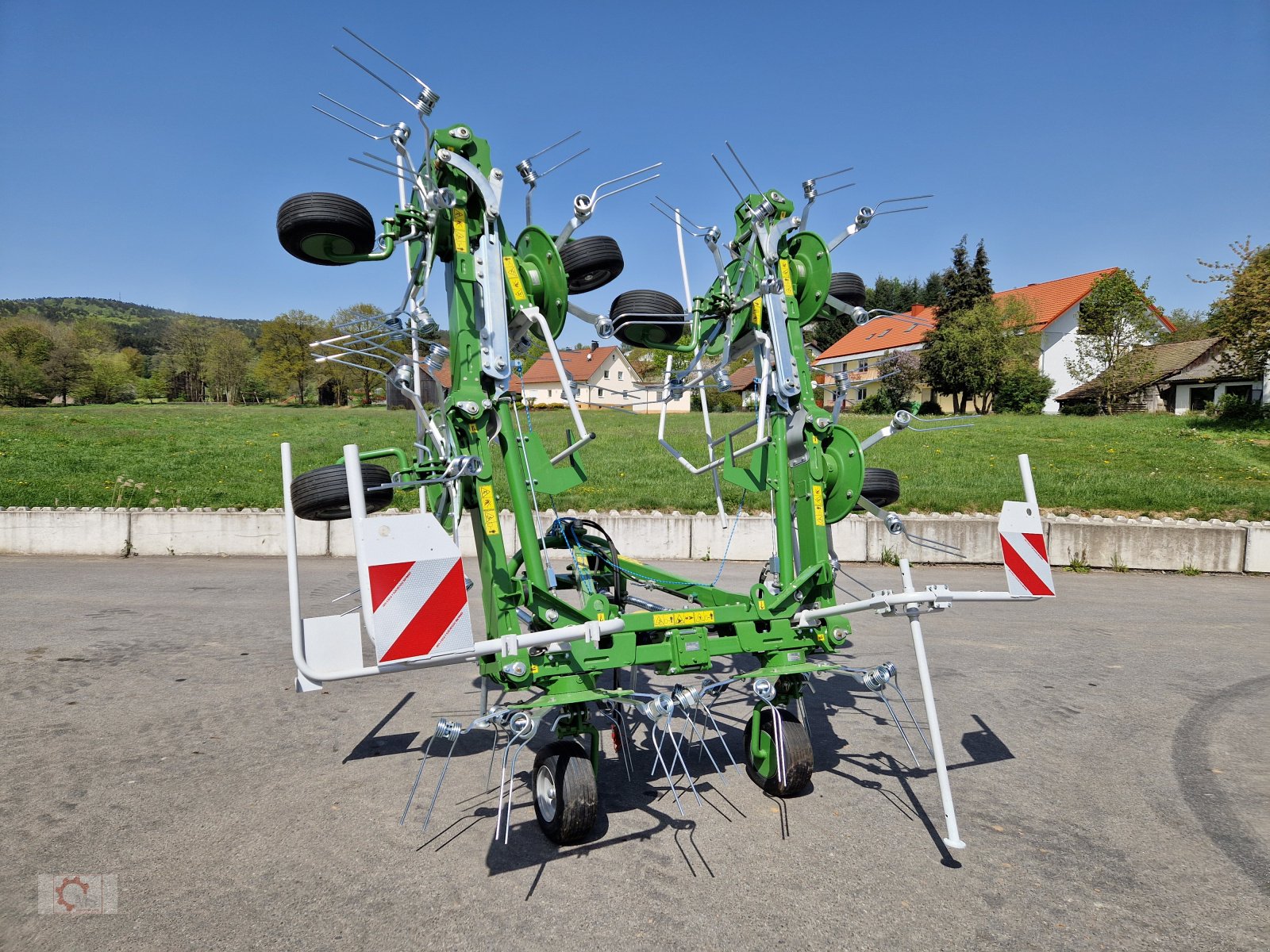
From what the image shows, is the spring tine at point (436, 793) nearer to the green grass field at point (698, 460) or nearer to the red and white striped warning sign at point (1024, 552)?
the red and white striped warning sign at point (1024, 552)

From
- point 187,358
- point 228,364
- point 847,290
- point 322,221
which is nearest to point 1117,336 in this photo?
point 847,290

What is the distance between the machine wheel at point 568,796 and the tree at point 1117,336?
1603 inches

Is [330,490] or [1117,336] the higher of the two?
[1117,336]

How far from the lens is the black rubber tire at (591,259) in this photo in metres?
5.11

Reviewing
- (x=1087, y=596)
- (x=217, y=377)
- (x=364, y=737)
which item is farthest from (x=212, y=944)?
(x=217, y=377)

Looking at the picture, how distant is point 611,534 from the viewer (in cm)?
1212

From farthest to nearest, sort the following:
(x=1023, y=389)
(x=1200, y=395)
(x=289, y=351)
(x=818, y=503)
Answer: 1. (x=289, y=351)
2. (x=1023, y=389)
3. (x=1200, y=395)
4. (x=818, y=503)

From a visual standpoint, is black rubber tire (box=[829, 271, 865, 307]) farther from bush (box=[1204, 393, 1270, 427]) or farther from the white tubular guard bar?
bush (box=[1204, 393, 1270, 427])

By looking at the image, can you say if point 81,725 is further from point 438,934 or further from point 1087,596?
point 1087,596

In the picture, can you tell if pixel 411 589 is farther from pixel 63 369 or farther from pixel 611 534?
pixel 63 369

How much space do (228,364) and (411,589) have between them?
87.4m

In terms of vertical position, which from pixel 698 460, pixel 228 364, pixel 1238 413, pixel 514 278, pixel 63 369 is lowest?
pixel 698 460

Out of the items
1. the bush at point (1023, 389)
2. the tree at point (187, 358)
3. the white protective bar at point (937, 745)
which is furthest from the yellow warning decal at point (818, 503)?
the tree at point (187, 358)

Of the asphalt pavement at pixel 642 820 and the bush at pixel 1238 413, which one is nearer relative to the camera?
the asphalt pavement at pixel 642 820
